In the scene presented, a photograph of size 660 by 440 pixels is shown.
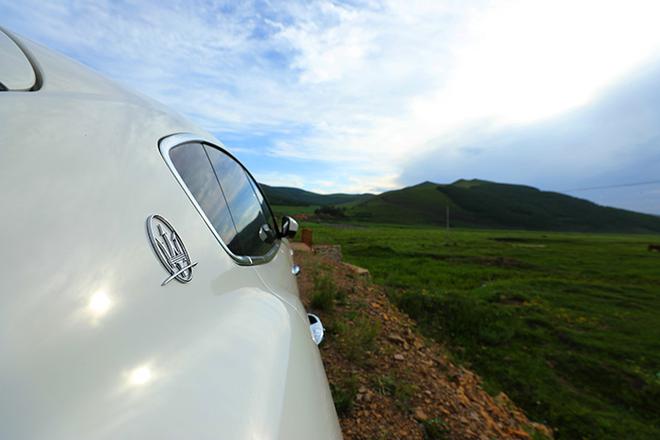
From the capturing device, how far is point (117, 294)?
71cm

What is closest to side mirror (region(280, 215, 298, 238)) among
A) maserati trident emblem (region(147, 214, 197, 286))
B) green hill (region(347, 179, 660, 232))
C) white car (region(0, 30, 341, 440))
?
white car (region(0, 30, 341, 440))

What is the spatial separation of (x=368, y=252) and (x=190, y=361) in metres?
20.4

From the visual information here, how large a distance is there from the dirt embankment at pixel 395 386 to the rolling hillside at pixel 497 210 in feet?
244

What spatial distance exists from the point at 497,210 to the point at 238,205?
11651 cm

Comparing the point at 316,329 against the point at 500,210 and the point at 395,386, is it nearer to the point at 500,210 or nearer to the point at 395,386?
the point at 395,386

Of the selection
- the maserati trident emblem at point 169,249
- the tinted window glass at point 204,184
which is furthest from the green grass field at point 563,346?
the maserati trident emblem at point 169,249

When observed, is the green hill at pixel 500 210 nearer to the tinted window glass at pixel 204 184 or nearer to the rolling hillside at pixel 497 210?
the rolling hillside at pixel 497 210

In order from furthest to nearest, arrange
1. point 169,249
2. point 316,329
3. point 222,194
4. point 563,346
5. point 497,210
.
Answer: point 497,210, point 563,346, point 316,329, point 222,194, point 169,249

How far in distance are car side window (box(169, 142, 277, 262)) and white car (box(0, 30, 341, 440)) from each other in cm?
3

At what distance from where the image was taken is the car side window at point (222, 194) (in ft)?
3.99

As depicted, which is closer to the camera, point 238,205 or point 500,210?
point 238,205

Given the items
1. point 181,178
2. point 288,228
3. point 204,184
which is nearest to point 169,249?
point 181,178

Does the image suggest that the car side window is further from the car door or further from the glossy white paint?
the glossy white paint

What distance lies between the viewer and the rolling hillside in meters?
Answer: 92.4
